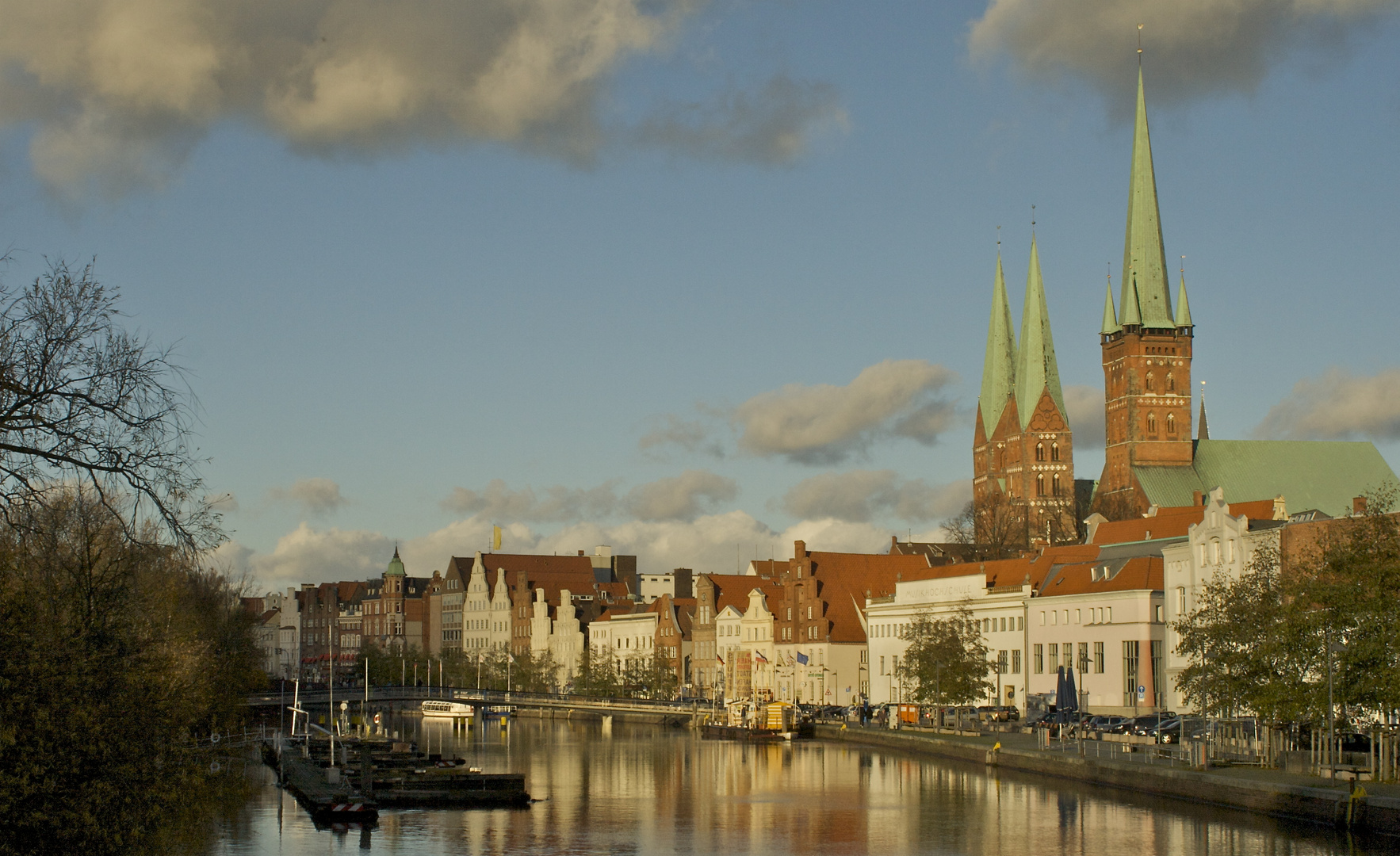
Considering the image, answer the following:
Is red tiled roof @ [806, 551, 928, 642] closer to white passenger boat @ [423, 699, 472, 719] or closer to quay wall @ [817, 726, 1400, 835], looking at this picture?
white passenger boat @ [423, 699, 472, 719]

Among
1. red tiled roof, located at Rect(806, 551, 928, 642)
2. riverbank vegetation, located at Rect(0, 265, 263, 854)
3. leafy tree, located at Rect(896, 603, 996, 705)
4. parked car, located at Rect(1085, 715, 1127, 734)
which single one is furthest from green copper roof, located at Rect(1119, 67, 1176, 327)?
riverbank vegetation, located at Rect(0, 265, 263, 854)

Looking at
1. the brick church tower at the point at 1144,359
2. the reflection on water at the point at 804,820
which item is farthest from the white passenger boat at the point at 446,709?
the reflection on water at the point at 804,820

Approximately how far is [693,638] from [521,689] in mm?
21315

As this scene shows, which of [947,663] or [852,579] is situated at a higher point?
[852,579]

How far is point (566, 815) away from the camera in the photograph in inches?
2135

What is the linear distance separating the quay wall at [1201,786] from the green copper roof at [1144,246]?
91820mm

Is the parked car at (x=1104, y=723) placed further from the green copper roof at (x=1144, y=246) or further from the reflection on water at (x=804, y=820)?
the green copper roof at (x=1144, y=246)

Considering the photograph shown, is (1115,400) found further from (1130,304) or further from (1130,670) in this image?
(1130,670)

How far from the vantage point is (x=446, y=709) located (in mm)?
146500

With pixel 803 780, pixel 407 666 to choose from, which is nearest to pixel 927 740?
pixel 803 780

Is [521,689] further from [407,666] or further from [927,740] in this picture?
[927,740]

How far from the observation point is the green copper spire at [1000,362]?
17725cm

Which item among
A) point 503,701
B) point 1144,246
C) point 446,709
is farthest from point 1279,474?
point 446,709

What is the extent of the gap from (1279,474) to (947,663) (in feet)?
226
